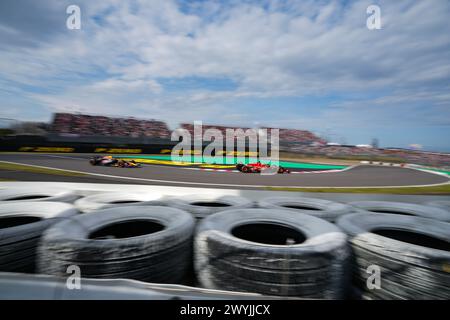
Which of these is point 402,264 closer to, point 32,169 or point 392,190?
point 392,190

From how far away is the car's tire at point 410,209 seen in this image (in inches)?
120

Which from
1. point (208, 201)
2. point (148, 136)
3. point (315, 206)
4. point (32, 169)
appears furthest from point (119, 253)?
point (148, 136)

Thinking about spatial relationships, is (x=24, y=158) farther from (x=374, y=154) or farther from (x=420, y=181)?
(x=420, y=181)

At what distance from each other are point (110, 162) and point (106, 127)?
175 cm

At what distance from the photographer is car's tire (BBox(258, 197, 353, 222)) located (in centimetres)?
296

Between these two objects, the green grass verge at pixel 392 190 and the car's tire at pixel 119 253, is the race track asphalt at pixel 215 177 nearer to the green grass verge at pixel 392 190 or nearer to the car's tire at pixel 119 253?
the green grass verge at pixel 392 190

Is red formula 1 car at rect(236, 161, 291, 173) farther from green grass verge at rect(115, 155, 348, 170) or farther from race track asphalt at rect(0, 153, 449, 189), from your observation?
race track asphalt at rect(0, 153, 449, 189)

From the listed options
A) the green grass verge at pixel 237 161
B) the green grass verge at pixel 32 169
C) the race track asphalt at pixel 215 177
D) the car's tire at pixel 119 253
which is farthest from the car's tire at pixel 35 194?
the green grass verge at pixel 237 161

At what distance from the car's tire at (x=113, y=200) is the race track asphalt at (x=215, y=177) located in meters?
0.88

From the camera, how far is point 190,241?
2.15 meters
